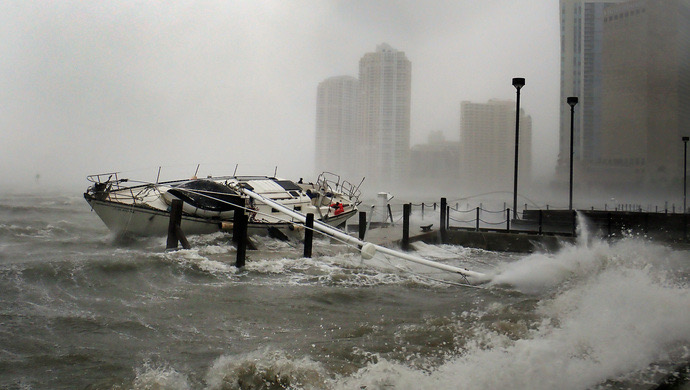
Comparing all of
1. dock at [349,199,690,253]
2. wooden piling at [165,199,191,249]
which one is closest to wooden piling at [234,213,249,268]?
wooden piling at [165,199,191,249]

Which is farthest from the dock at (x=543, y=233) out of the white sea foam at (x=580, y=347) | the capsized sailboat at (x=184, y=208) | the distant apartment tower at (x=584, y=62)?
the distant apartment tower at (x=584, y=62)

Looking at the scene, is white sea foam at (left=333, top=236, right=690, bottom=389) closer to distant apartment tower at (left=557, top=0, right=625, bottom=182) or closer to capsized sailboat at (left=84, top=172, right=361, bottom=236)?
capsized sailboat at (left=84, top=172, right=361, bottom=236)

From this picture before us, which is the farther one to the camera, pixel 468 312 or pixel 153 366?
pixel 468 312

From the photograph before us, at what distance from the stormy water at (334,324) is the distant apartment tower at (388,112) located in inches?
2078

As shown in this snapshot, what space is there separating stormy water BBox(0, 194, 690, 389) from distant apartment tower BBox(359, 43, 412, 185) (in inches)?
2078

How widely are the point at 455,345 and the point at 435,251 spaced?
340 inches

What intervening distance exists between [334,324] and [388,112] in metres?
58.8

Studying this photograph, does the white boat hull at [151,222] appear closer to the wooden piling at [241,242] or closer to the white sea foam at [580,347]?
the wooden piling at [241,242]

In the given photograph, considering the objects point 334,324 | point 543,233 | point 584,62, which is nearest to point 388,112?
point 584,62

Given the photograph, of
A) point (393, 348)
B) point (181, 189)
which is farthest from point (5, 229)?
point (393, 348)

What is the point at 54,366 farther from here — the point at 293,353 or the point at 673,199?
the point at 673,199

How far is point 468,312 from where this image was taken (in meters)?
7.07

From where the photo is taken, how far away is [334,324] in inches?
255

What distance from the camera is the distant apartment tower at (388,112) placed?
6353 cm
